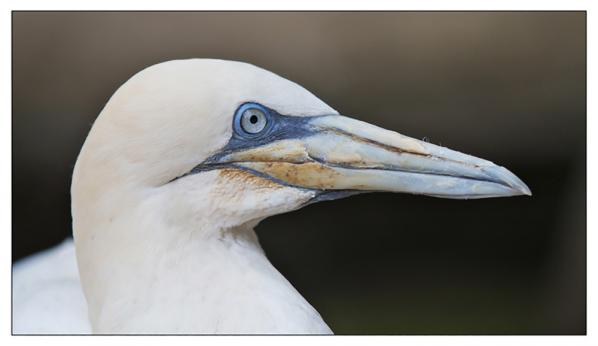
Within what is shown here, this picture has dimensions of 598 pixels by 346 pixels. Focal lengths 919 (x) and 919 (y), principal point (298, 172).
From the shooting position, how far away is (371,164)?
202 centimetres

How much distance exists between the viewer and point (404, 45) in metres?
2.70

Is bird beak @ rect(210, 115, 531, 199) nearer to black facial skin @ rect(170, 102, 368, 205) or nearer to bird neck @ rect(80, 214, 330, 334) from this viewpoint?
black facial skin @ rect(170, 102, 368, 205)

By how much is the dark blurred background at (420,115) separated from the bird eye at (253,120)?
1.99 feet

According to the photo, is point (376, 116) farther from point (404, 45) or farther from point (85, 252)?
point (85, 252)

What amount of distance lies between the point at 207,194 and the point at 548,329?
1.15m

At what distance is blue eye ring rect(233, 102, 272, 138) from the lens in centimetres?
195

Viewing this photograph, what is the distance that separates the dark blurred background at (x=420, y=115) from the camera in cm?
253

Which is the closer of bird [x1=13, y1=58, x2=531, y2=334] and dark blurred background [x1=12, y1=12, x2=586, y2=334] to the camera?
bird [x1=13, y1=58, x2=531, y2=334]

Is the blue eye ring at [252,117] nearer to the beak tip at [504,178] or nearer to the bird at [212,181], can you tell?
the bird at [212,181]

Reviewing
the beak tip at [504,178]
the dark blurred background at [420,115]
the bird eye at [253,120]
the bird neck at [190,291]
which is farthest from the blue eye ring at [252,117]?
the dark blurred background at [420,115]

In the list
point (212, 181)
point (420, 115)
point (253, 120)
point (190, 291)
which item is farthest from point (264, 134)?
point (420, 115)

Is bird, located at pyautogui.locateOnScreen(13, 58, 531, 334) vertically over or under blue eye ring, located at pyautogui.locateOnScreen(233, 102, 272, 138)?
under

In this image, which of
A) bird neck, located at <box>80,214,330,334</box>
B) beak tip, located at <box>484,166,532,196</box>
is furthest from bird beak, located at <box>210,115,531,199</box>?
bird neck, located at <box>80,214,330,334</box>

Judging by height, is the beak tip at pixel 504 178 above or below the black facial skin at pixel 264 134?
below
